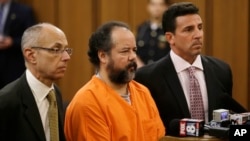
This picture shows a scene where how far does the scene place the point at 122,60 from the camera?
128 inches

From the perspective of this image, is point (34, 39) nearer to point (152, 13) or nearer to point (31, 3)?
point (152, 13)

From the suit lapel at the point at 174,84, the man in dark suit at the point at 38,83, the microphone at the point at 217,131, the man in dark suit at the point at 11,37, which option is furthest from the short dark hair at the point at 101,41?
the man in dark suit at the point at 11,37

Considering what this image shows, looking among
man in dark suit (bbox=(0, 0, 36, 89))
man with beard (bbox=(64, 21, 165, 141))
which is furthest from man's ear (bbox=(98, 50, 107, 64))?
man in dark suit (bbox=(0, 0, 36, 89))

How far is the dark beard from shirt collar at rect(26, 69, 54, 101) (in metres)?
0.39

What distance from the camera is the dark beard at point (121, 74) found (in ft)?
10.6

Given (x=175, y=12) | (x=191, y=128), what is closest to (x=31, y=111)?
(x=191, y=128)

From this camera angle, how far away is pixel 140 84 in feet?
11.4

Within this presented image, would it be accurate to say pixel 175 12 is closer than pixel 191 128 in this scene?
No

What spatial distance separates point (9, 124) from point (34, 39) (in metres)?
0.46

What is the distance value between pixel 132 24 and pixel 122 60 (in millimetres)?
2892

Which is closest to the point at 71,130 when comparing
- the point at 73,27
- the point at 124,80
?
the point at 124,80

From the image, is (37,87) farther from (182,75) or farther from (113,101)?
(182,75)

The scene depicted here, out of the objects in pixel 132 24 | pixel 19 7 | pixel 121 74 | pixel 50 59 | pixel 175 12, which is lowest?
pixel 121 74

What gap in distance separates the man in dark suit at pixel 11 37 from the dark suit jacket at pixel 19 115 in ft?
9.94
